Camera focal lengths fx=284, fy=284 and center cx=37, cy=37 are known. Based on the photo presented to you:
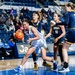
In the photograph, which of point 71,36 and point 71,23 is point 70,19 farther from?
point 71,36

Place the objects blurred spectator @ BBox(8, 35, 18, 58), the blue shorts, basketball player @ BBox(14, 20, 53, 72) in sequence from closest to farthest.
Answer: basketball player @ BBox(14, 20, 53, 72) < the blue shorts < blurred spectator @ BBox(8, 35, 18, 58)

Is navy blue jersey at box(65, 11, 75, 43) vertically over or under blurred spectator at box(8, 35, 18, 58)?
over

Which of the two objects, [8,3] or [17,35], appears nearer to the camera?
[17,35]

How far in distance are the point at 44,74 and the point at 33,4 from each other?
16.8 metres

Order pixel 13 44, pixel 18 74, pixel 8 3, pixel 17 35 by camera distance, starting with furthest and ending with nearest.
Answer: pixel 8 3, pixel 13 44, pixel 17 35, pixel 18 74

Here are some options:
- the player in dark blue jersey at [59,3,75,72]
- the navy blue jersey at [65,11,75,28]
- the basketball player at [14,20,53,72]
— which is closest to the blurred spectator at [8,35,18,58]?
the basketball player at [14,20,53,72]

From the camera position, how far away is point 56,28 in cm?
902

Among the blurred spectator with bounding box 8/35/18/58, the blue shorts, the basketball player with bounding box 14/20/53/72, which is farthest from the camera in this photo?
the blurred spectator with bounding box 8/35/18/58

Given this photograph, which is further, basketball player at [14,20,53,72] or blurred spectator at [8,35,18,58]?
blurred spectator at [8,35,18,58]

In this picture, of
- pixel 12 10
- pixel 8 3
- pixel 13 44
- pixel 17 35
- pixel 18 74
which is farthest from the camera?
pixel 8 3

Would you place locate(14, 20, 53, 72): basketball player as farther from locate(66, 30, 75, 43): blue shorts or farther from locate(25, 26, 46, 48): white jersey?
locate(66, 30, 75, 43): blue shorts

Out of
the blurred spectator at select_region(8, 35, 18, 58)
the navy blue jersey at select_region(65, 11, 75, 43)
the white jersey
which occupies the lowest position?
the blurred spectator at select_region(8, 35, 18, 58)

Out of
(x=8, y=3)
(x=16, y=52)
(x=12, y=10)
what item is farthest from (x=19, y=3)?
(x=16, y=52)

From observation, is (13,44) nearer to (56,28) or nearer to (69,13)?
(56,28)
